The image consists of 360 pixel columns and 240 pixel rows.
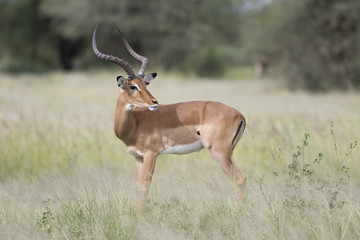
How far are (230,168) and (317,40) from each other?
15.0 metres

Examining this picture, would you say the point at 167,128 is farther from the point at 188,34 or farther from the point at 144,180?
the point at 188,34

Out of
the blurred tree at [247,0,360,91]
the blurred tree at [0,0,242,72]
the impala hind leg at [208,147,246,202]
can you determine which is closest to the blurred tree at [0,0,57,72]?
the blurred tree at [0,0,242,72]

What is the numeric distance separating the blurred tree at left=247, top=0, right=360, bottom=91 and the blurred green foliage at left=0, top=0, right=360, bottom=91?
0.04 meters

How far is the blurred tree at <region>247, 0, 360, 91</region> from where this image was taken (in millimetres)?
17727

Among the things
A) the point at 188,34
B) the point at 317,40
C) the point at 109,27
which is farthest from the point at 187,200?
the point at 109,27

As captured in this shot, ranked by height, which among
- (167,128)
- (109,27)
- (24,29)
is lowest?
(167,128)

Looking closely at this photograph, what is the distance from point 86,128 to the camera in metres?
8.38

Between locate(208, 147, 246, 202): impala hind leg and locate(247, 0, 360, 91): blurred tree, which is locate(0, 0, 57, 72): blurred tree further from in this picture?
locate(208, 147, 246, 202): impala hind leg

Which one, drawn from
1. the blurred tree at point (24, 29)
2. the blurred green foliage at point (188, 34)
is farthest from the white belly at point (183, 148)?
the blurred tree at point (24, 29)

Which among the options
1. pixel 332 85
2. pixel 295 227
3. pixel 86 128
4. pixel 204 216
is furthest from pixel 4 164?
pixel 332 85

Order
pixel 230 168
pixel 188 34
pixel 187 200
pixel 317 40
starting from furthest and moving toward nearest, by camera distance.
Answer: pixel 188 34 → pixel 317 40 → pixel 187 200 → pixel 230 168

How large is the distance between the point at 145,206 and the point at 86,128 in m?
4.30

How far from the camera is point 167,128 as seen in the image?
4496 mm

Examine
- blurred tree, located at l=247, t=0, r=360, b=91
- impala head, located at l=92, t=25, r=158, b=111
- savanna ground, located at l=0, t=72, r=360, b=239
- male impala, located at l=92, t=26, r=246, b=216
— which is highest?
blurred tree, located at l=247, t=0, r=360, b=91
